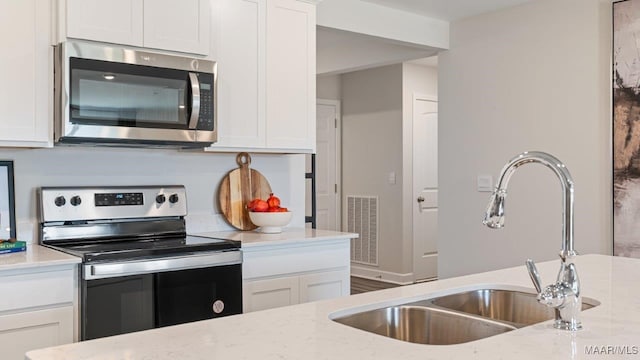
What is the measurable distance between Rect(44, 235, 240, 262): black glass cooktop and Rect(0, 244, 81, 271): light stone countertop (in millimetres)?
47

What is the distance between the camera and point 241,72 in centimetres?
332

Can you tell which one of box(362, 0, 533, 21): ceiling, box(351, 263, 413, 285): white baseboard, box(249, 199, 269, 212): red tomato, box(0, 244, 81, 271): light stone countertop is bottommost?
box(351, 263, 413, 285): white baseboard

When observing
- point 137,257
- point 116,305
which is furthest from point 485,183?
point 116,305

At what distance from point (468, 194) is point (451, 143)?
45 cm

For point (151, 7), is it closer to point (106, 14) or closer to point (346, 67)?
point (106, 14)

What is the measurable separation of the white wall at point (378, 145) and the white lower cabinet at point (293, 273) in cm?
327

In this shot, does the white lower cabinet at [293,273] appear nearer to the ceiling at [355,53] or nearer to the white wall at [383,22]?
the white wall at [383,22]

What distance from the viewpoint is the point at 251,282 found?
301 centimetres

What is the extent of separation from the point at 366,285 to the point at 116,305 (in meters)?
4.23

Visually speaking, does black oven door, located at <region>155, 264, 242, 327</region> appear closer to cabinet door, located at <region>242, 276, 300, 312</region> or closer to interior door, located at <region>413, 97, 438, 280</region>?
cabinet door, located at <region>242, 276, 300, 312</region>

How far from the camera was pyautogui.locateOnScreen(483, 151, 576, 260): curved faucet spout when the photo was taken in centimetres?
138

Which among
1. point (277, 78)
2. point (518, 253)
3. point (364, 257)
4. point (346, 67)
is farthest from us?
point (364, 257)

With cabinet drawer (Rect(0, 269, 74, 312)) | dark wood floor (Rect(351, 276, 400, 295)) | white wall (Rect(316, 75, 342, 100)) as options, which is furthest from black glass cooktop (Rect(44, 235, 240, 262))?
white wall (Rect(316, 75, 342, 100))

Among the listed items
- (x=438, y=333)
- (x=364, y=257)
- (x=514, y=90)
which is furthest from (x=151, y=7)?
(x=364, y=257)
